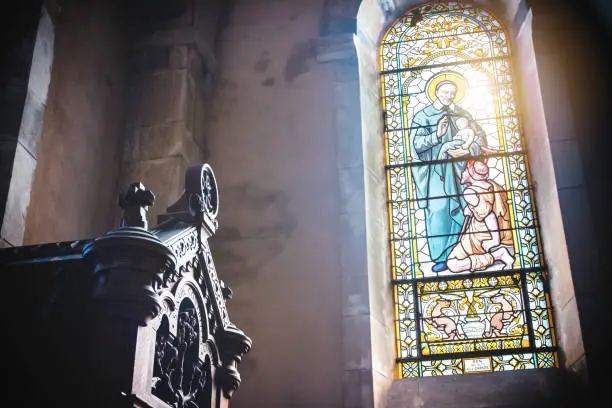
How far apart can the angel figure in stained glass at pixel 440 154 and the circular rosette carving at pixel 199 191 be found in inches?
115

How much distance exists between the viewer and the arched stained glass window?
6109 mm

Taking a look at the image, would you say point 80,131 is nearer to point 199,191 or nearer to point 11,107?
point 11,107

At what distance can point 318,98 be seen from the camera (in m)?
6.92

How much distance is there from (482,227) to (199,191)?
3.27m

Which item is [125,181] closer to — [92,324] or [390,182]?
[390,182]

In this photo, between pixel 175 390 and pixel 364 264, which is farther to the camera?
pixel 364 264

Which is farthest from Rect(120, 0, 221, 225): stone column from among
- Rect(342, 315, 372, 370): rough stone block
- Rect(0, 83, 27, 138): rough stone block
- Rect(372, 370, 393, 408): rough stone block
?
Rect(372, 370, 393, 408): rough stone block

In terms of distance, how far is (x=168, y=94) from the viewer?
6816 mm

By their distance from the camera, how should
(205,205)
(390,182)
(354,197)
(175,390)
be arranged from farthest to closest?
1. (390,182)
2. (354,197)
3. (205,205)
4. (175,390)

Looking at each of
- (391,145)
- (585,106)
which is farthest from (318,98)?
(585,106)

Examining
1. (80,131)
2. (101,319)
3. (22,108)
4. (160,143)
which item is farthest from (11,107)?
(101,319)

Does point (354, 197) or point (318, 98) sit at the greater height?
point (318, 98)

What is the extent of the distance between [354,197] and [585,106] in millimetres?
1793

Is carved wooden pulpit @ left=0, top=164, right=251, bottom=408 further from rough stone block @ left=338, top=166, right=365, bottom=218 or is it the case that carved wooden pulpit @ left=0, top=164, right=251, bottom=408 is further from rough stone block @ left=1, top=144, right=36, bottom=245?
rough stone block @ left=338, top=166, right=365, bottom=218
